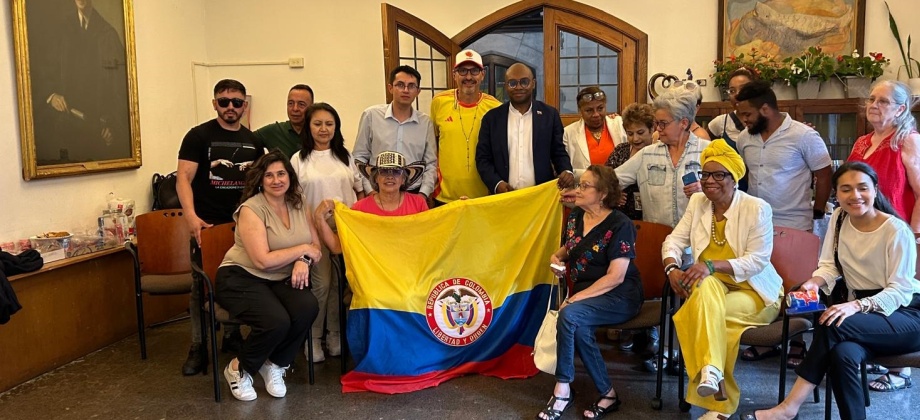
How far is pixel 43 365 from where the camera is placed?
374 centimetres

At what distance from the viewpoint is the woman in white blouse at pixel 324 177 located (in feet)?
12.2

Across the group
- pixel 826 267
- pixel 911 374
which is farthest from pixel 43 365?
pixel 911 374

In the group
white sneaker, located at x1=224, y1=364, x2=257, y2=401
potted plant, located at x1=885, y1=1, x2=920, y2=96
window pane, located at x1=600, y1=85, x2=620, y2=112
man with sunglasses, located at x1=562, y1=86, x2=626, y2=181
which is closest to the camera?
white sneaker, located at x1=224, y1=364, x2=257, y2=401

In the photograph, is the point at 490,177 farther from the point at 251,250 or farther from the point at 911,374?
the point at 911,374

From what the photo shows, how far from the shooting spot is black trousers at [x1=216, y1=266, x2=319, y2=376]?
10.6 feet

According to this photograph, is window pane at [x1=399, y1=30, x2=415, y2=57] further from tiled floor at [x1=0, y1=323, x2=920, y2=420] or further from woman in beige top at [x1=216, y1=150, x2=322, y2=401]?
tiled floor at [x1=0, y1=323, x2=920, y2=420]

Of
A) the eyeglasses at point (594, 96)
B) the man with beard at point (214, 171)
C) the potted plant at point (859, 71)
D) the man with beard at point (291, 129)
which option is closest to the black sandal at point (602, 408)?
the eyeglasses at point (594, 96)

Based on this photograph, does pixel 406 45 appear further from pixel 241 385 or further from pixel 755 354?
pixel 755 354

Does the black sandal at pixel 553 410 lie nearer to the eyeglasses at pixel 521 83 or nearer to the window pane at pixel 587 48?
the eyeglasses at pixel 521 83

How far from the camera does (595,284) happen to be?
3100mm

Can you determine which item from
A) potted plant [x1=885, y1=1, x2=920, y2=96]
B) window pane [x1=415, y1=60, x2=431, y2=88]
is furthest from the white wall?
window pane [x1=415, y1=60, x2=431, y2=88]

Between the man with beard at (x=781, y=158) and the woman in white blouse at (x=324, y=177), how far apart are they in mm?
2161

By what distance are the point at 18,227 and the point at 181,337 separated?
1.16 meters

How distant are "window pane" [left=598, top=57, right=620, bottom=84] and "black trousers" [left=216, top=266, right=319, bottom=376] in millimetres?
3503
